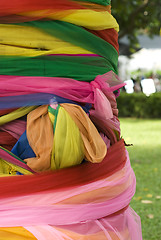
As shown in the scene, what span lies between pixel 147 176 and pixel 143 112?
34.8 feet

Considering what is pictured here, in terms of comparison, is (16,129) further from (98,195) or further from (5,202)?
(98,195)

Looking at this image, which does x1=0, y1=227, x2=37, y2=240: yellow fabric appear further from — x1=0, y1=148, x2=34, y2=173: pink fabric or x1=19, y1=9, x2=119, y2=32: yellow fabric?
x1=19, y1=9, x2=119, y2=32: yellow fabric

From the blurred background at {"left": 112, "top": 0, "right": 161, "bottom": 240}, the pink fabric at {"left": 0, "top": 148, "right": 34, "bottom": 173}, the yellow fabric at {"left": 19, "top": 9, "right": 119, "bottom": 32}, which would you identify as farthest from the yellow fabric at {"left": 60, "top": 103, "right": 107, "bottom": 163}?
the blurred background at {"left": 112, "top": 0, "right": 161, "bottom": 240}

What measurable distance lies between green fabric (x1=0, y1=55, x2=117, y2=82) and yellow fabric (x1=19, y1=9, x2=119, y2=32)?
0.42ft

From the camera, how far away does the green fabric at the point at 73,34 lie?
5.32 ft

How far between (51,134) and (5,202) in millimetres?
286

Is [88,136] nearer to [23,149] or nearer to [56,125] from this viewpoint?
[56,125]

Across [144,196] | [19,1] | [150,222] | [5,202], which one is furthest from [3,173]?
[144,196]

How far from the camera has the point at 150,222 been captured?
4.57 m

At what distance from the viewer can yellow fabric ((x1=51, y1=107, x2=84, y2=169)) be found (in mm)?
1451

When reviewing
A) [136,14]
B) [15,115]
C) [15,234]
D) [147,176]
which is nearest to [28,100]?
[15,115]

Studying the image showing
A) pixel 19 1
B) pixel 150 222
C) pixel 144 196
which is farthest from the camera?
pixel 144 196

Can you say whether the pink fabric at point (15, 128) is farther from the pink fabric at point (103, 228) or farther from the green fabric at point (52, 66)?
the pink fabric at point (103, 228)

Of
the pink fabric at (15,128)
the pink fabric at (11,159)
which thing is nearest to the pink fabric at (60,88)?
the pink fabric at (15,128)
